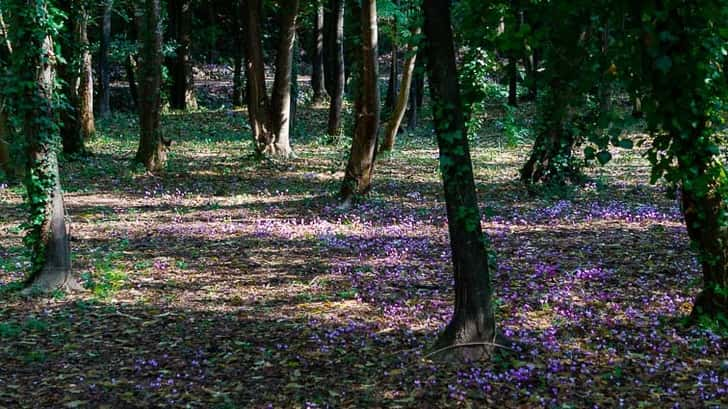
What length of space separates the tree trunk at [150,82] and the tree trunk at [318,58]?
11.6 meters

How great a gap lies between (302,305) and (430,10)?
143 inches

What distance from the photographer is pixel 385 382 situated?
223 inches

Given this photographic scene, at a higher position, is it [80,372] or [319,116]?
[319,116]

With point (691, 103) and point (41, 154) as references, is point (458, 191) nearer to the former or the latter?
point (691, 103)

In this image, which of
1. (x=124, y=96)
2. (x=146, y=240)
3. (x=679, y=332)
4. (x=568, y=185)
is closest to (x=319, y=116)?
(x=124, y=96)

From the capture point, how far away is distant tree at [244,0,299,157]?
61.0 ft

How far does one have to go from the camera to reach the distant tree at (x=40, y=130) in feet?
25.9

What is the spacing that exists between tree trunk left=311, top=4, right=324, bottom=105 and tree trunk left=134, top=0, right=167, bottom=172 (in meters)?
11.6

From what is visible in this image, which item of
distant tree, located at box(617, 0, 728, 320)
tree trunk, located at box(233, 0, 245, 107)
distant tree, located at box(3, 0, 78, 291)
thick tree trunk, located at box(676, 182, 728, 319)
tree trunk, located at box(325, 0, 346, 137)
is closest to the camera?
distant tree, located at box(617, 0, 728, 320)

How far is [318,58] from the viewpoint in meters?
30.9

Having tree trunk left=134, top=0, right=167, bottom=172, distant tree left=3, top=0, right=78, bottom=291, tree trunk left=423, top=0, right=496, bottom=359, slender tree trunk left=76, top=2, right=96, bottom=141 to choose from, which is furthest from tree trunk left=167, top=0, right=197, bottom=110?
tree trunk left=423, top=0, right=496, bottom=359

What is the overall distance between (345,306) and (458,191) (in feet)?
8.44

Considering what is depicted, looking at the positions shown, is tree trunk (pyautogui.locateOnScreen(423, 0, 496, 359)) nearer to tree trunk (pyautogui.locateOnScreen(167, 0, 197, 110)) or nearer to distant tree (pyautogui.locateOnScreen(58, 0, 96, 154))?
distant tree (pyautogui.locateOnScreen(58, 0, 96, 154))

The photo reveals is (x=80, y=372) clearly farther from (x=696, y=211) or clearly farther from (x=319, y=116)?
(x=319, y=116)
